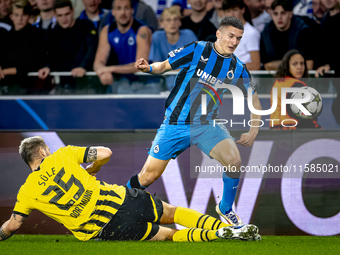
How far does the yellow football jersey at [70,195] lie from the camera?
3133 mm

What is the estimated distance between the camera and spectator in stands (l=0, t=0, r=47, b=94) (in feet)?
18.4

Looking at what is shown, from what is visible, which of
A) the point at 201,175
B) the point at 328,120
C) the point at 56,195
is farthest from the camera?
the point at 328,120

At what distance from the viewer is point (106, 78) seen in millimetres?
5535

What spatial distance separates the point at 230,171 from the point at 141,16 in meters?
3.02

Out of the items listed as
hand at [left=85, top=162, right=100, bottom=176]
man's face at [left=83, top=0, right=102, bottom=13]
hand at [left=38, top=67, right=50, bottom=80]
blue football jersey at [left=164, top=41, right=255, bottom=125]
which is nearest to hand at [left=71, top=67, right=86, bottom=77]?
hand at [left=38, top=67, right=50, bottom=80]

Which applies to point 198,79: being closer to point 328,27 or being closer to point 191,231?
point 191,231

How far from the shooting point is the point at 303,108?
4.55 meters

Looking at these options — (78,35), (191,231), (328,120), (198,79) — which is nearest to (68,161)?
(191,231)

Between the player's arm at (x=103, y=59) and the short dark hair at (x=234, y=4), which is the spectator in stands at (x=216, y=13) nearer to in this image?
the short dark hair at (x=234, y=4)

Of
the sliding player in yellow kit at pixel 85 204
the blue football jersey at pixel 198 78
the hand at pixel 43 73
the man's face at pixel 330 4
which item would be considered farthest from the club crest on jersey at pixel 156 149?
the man's face at pixel 330 4

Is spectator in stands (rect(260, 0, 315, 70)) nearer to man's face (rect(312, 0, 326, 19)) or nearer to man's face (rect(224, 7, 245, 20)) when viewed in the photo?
man's face (rect(312, 0, 326, 19))

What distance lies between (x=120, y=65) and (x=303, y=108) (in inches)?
100

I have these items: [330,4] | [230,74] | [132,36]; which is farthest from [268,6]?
[230,74]

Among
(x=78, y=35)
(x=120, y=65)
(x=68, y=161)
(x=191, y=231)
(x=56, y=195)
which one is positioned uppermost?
(x=78, y=35)
